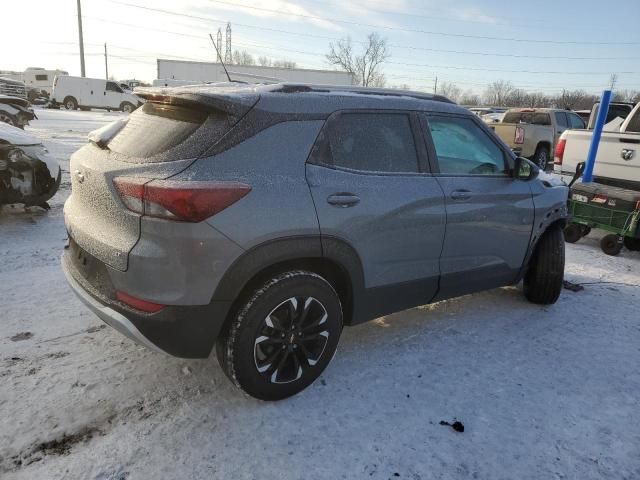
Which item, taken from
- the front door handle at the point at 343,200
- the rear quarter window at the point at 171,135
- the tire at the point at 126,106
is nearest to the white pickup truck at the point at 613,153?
the front door handle at the point at 343,200

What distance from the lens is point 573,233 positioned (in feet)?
22.2

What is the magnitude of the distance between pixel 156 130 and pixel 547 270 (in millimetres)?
3398

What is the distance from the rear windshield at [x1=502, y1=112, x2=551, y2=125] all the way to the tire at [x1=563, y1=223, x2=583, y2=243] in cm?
944

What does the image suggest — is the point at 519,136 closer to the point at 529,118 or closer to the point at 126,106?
the point at 529,118

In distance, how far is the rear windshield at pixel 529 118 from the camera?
49.2 feet

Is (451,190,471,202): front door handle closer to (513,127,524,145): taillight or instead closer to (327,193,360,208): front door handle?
(327,193,360,208): front door handle

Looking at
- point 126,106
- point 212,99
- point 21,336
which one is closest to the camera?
point 212,99

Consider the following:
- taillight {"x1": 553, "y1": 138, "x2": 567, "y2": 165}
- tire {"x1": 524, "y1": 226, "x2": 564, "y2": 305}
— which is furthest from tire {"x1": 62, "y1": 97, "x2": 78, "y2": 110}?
tire {"x1": 524, "y1": 226, "x2": 564, "y2": 305}

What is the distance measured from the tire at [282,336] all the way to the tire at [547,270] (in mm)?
2280

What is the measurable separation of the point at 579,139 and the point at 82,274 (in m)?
6.82

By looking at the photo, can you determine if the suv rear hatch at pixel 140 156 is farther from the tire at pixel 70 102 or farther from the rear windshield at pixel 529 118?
the tire at pixel 70 102

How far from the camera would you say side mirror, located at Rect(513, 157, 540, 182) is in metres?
3.80

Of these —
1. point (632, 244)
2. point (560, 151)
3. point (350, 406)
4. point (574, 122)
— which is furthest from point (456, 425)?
point (574, 122)

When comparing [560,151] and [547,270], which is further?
[560,151]
